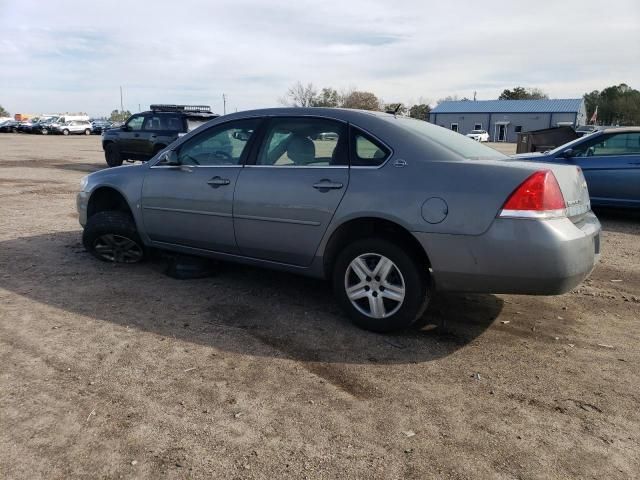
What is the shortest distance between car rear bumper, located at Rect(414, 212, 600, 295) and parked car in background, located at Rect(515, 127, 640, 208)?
520 cm

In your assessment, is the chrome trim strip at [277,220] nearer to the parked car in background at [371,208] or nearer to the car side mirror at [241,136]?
the parked car in background at [371,208]

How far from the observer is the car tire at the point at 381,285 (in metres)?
3.64

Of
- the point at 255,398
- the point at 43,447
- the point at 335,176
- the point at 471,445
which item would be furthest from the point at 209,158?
the point at 471,445

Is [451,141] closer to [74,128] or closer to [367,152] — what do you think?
[367,152]

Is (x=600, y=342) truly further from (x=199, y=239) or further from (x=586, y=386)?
(x=199, y=239)

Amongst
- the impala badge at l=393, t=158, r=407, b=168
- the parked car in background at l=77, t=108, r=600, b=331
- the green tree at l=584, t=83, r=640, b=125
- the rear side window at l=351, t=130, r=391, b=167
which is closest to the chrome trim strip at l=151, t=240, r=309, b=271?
the parked car in background at l=77, t=108, r=600, b=331

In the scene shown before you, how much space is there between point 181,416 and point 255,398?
0.42m

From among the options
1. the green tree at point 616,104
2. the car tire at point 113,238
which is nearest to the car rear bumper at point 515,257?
the car tire at point 113,238

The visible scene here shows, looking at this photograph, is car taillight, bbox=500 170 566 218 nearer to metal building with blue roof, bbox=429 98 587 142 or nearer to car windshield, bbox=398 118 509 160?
car windshield, bbox=398 118 509 160

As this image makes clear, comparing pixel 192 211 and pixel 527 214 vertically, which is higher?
pixel 527 214

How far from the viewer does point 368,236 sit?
386 centimetres

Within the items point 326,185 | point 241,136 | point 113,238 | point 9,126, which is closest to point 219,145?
point 241,136

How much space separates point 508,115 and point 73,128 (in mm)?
53590

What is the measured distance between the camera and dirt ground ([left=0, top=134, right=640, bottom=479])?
2.46 m
